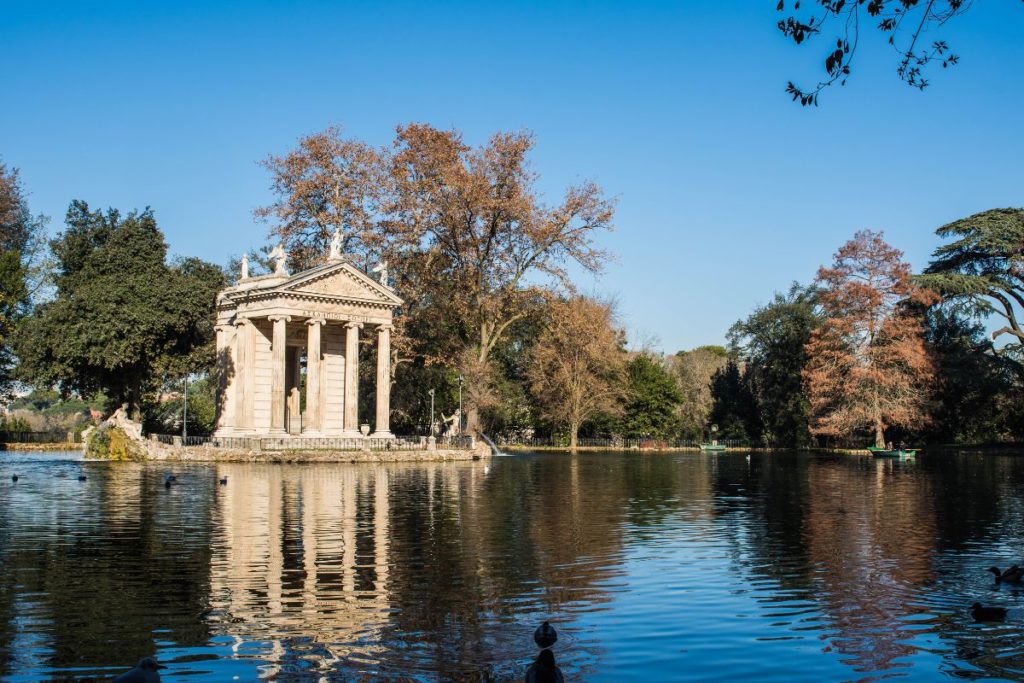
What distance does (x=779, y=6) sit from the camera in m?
10.8

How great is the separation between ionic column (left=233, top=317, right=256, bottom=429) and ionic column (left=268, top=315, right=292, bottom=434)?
93.3 inches

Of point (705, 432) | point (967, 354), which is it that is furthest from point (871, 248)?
point (705, 432)

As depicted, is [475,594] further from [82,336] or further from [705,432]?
[705,432]

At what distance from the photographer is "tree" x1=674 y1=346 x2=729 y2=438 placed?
336 feet

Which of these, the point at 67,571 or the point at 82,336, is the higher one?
the point at 82,336

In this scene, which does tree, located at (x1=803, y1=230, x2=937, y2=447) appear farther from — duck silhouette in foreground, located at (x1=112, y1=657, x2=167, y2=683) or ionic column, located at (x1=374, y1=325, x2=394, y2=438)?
duck silhouette in foreground, located at (x1=112, y1=657, x2=167, y2=683)

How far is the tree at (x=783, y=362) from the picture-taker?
84.9 metres

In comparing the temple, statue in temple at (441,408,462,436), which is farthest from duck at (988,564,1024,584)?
statue in temple at (441,408,462,436)

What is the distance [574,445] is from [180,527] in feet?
203

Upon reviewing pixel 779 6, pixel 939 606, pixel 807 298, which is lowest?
pixel 939 606

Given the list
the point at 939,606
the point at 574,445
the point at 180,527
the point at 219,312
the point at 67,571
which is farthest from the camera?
the point at 574,445

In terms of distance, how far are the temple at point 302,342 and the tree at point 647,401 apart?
34.7m

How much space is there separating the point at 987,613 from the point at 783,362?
3068 inches

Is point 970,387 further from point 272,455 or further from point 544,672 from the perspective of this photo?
point 544,672
